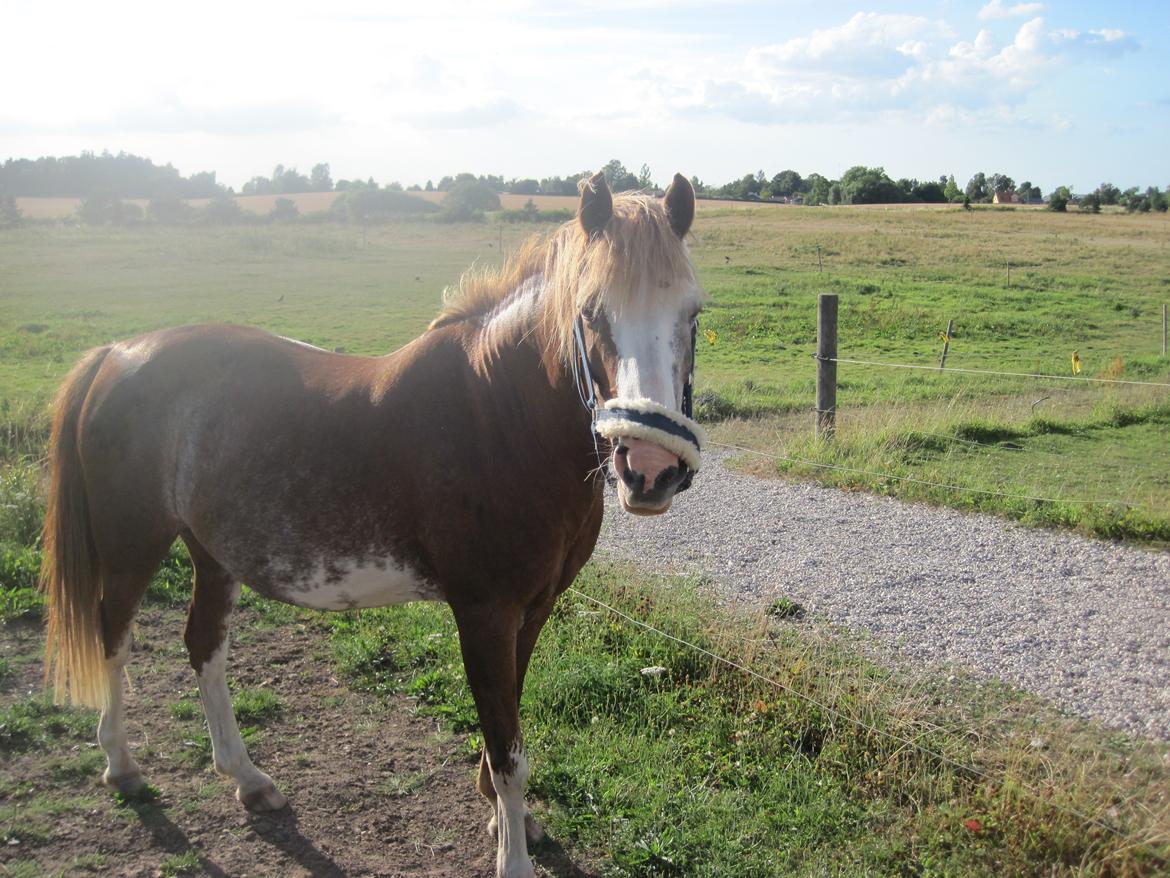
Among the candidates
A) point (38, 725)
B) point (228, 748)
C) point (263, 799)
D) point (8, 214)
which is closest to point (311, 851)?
point (263, 799)

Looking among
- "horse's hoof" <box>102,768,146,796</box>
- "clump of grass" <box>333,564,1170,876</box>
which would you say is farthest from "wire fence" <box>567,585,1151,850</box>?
"horse's hoof" <box>102,768,146,796</box>

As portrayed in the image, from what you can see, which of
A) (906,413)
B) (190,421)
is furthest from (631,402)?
(906,413)

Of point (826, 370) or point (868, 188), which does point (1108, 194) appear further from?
point (826, 370)

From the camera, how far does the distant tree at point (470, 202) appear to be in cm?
3734

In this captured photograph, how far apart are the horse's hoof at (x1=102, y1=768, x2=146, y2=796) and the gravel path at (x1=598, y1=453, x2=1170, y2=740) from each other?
3703 mm

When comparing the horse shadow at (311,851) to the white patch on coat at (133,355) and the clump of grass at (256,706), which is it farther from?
the white patch on coat at (133,355)

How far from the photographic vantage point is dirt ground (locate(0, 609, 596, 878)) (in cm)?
341

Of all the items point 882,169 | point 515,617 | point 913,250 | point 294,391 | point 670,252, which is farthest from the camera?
point 882,169

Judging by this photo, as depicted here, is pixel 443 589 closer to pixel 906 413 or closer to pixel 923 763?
pixel 923 763

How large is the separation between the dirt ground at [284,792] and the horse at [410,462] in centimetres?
16

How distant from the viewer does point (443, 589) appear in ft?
10.4

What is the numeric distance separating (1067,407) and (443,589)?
1090cm

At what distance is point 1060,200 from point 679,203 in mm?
70765

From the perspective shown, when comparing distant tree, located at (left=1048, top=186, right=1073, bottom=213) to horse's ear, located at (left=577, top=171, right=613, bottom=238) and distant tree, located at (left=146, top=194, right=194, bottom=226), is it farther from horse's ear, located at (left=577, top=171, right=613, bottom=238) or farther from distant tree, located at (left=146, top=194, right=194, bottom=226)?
horse's ear, located at (left=577, top=171, right=613, bottom=238)
